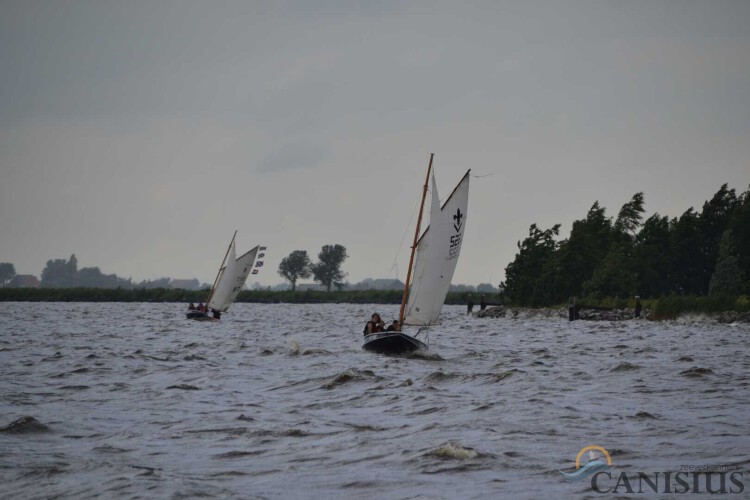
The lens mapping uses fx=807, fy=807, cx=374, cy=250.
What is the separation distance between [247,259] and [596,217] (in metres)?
68.1

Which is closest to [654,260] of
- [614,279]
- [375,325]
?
[614,279]

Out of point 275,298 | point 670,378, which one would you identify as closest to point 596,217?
point 275,298

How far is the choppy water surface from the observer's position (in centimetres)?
1262

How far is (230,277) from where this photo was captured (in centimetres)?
7662

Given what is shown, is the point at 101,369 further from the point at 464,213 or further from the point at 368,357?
the point at 464,213

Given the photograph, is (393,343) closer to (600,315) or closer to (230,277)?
(230,277)

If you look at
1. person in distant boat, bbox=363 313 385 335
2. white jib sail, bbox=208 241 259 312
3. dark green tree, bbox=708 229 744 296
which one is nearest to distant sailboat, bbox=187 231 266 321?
white jib sail, bbox=208 241 259 312

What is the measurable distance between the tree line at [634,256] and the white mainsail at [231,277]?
49.9 meters

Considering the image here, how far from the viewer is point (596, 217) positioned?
12519 centimetres

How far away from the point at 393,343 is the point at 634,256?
88.6 m

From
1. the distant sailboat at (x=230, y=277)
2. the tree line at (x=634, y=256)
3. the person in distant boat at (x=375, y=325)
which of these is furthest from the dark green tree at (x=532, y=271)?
the person in distant boat at (x=375, y=325)

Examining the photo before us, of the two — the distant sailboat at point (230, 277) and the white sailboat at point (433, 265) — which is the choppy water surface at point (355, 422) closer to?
the white sailboat at point (433, 265)

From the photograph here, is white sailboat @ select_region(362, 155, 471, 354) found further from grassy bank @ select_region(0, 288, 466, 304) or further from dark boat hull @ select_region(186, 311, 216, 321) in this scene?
grassy bank @ select_region(0, 288, 466, 304)

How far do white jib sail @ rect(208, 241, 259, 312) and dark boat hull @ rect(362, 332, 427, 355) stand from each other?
4018 cm
